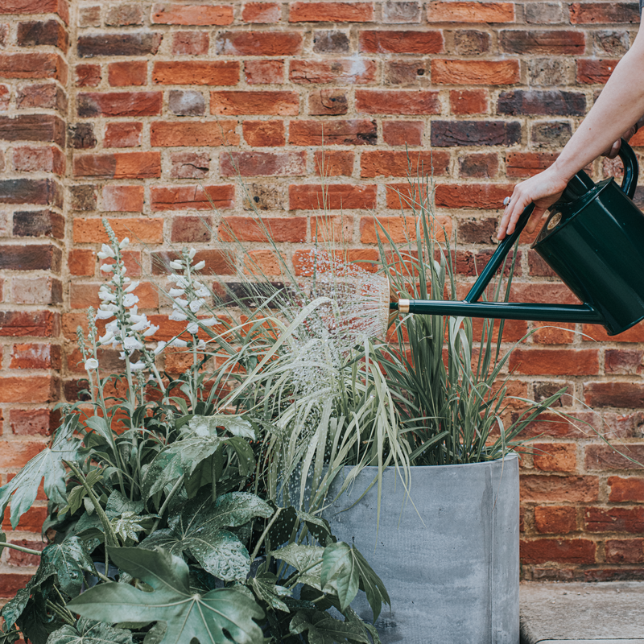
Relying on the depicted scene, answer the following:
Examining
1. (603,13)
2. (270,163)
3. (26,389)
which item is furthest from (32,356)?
(603,13)

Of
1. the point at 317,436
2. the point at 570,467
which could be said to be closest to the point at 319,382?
the point at 317,436

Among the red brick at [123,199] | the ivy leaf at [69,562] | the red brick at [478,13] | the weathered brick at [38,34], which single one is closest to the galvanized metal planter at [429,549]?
the ivy leaf at [69,562]

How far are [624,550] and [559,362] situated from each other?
482mm

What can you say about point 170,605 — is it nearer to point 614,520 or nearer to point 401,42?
point 614,520

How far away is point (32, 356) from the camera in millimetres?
1263

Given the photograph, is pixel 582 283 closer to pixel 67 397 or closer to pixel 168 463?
pixel 168 463

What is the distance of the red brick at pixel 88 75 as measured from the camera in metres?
1.37

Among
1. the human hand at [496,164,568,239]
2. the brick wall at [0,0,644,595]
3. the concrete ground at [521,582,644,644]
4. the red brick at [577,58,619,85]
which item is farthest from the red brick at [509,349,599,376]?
the red brick at [577,58,619,85]

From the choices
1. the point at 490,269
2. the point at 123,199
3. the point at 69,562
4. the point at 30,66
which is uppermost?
the point at 30,66

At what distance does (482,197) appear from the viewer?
1333mm

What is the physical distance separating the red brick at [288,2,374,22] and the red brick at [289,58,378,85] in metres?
0.11

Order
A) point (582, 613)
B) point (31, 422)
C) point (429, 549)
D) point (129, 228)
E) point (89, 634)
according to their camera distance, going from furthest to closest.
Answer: point (129, 228), point (31, 422), point (582, 613), point (429, 549), point (89, 634)

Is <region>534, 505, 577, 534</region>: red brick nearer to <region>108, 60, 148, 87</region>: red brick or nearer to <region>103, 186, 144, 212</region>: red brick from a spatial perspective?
<region>103, 186, 144, 212</region>: red brick

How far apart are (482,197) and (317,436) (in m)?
0.86
